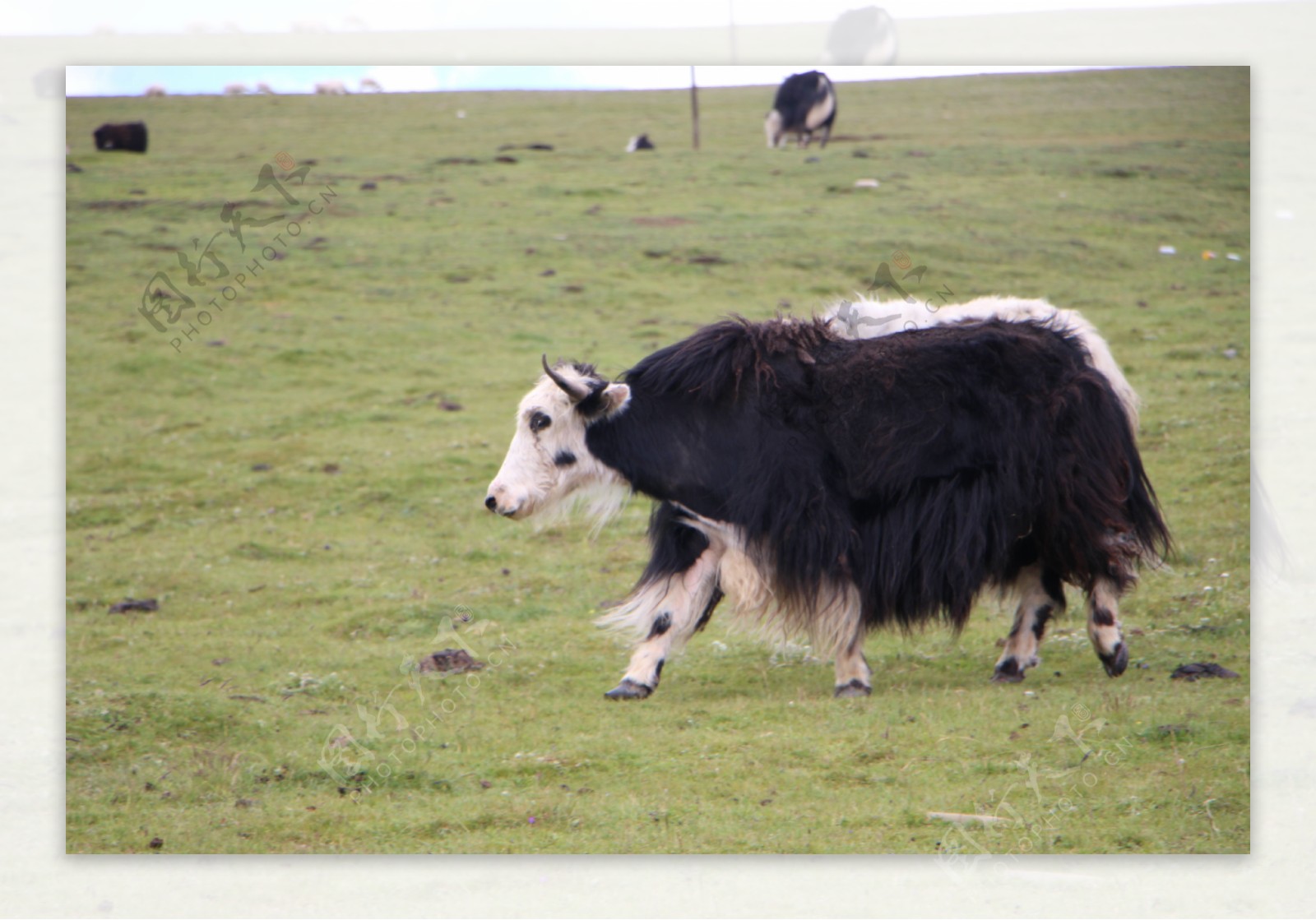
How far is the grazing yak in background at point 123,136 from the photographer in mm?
10516

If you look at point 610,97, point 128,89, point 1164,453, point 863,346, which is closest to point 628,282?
point 610,97

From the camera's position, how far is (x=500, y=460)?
9.70m

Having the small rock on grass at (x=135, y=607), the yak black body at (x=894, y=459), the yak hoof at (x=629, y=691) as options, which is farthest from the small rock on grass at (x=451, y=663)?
the small rock on grass at (x=135, y=607)

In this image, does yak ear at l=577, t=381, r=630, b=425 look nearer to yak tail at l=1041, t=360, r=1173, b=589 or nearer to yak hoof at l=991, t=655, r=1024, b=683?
yak tail at l=1041, t=360, r=1173, b=589

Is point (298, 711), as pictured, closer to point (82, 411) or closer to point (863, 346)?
point (863, 346)

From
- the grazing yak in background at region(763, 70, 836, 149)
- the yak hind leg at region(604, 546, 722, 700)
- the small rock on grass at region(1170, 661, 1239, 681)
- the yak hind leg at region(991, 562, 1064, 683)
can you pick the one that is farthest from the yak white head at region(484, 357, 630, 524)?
the grazing yak in background at region(763, 70, 836, 149)

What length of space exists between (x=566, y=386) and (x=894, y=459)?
1.32 m

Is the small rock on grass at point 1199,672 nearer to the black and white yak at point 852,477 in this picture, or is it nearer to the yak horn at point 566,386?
the black and white yak at point 852,477

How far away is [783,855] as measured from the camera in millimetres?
4328

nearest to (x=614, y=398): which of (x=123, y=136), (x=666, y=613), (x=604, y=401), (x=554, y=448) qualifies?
(x=604, y=401)

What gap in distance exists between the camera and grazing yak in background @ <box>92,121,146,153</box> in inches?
414

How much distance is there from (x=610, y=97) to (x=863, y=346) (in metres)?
3.55

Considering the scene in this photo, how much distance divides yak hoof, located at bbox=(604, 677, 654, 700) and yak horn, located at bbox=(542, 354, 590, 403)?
1.17 m

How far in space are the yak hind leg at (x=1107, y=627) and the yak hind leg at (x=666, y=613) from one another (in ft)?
5.00
